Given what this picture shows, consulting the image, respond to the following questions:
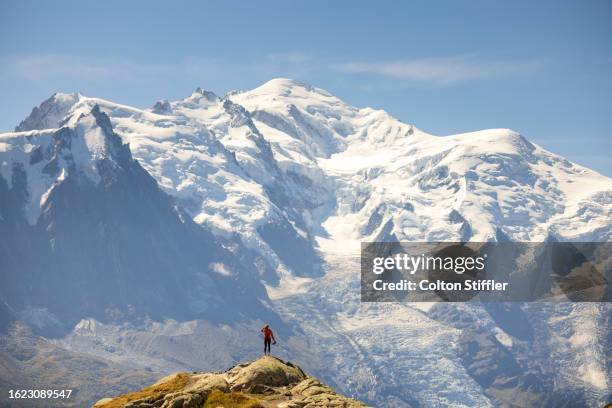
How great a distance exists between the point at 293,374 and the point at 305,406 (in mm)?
7030

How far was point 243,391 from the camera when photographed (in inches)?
4006

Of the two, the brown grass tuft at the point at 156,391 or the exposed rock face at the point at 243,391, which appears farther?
the brown grass tuft at the point at 156,391

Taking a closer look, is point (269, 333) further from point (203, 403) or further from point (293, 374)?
point (203, 403)

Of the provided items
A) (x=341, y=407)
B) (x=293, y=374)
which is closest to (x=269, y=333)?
(x=293, y=374)

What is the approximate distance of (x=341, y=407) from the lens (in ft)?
320

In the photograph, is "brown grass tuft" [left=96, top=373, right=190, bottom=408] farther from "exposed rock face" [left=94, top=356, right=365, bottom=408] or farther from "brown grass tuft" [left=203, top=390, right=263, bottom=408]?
"brown grass tuft" [left=203, top=390, right=263, bottom=408]

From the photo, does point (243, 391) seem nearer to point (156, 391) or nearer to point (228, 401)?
point (228, 401)

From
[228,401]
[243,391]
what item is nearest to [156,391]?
[243,391]

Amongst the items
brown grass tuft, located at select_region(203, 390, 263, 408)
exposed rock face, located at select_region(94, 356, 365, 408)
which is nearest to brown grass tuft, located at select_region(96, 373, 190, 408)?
exposed rock face, located at select_region(94, 356, 365, 408)

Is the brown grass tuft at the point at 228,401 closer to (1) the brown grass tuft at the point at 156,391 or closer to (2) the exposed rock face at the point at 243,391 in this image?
(2) the exposed rock face at the point at 243,391

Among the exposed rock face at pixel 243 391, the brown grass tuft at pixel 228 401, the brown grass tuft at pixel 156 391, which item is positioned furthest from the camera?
the brown grass tuft at pixel 156 391

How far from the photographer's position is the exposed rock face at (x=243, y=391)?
95.8 meters

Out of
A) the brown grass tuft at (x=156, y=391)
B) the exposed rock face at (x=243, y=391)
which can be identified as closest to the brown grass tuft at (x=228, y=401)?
the exposed rock face at (x=243, y=391)

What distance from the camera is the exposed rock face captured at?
9581 cm
